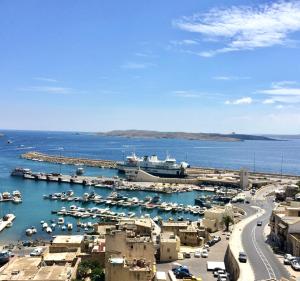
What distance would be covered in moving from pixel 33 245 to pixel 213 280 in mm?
20113

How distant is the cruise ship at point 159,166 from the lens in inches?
3680

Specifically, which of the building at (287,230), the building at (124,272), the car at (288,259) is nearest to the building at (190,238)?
the building at (287,230)

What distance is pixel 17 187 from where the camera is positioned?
8238cm

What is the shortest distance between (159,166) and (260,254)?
6509cm

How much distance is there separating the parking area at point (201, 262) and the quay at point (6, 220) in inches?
904

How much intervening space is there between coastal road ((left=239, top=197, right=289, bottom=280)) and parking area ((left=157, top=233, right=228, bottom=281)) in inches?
77.5

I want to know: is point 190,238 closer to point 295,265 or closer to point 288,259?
point 288,259

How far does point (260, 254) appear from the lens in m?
31.3

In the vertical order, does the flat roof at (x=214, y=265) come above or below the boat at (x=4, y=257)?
above

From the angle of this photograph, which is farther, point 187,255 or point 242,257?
point 187,255

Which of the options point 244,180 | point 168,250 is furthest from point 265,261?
point 244,180

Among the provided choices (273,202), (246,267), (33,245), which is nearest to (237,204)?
(273,202)

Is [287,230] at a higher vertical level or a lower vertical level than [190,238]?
higher

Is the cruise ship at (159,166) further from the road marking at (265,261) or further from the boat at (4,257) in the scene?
the boat at (4,257)
